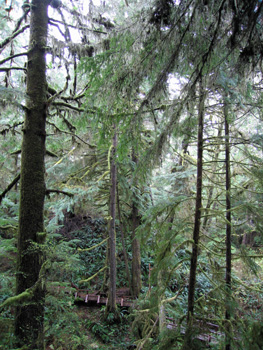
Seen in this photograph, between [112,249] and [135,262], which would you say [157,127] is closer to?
[112,249]

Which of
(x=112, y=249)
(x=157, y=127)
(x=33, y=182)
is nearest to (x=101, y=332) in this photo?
(x=112, y=249)

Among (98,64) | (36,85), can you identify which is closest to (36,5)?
(36,85)

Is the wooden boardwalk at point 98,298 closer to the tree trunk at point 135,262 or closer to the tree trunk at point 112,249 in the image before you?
the tree trunk at point 135,262

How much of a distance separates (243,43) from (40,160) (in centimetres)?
372

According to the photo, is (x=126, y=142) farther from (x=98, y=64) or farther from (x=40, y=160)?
(x=40, y=160)

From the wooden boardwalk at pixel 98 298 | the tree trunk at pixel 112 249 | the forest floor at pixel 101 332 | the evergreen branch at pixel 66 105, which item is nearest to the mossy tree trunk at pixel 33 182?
the evergreen branch at pixel 66 105

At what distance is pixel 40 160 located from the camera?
13.7 feet

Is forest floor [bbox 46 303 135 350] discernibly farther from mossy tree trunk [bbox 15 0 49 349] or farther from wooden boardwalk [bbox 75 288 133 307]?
mossy tree trunk [bbox 15 0 49 349]

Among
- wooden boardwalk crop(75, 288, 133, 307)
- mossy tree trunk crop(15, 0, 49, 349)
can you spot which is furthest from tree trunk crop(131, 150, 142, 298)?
mossy tree trunk crop(15, 0, 49, 349)

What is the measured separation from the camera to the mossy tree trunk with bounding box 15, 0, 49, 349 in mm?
3607

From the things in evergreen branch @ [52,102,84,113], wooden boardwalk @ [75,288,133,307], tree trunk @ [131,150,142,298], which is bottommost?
wooden boardwalk @ [75,288,133,307]

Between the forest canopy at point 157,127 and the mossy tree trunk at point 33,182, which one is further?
the mossy tree trunk at point 33,182

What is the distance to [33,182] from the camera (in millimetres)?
4070

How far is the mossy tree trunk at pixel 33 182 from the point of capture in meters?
3.61
